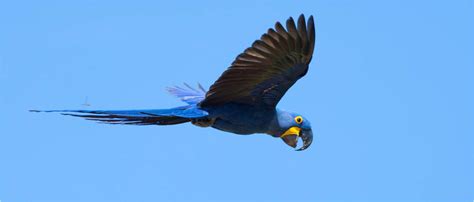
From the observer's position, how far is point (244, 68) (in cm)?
826

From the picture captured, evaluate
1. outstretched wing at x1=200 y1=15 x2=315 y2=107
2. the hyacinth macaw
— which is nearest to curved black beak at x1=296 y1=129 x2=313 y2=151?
the hyacinth macaw

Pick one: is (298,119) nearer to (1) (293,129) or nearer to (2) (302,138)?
(1) (293,129)

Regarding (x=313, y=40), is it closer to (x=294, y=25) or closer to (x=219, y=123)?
(x=294, y=25)

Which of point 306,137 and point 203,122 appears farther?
point 306,137

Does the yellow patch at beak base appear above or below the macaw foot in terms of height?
above

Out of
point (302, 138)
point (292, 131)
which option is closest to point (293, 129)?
point (292, 131)

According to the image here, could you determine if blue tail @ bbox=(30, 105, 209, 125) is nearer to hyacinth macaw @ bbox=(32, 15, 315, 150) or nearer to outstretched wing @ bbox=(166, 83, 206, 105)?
hyacinth macaw @ bbox=(32, 15, 315, 150)

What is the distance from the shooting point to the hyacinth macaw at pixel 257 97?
8023mm

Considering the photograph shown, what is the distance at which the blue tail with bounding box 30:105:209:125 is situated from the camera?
311 inches

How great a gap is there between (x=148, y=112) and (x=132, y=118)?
0.16 meters

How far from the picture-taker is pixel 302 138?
369 inches

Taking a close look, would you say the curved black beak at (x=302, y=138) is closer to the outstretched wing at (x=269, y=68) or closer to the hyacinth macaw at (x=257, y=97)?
the hyacinth macaw at (x=257, y=97)

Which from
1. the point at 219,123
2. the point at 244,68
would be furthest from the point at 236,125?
the point at 244,68

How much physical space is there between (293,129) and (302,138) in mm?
216
